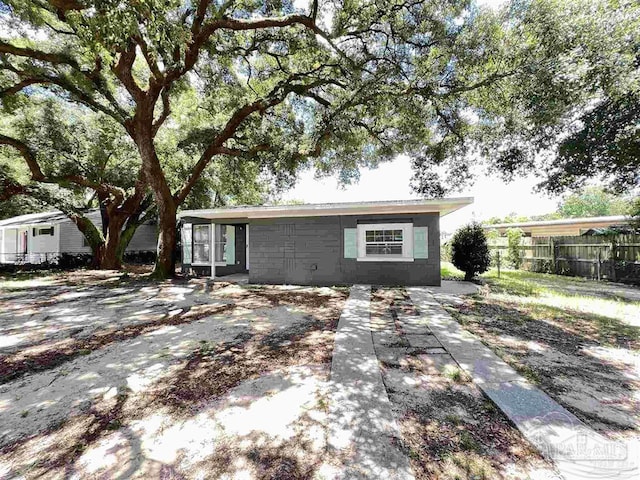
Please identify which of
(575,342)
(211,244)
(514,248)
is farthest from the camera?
(514,248)

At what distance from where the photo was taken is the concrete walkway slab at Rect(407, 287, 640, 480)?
1858 mm

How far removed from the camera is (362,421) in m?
2.34

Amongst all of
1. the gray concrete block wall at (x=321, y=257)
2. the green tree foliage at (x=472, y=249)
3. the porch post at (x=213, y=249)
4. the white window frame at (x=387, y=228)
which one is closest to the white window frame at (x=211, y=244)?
the porch post at (x=213, y=249)

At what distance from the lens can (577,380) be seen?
304 cm

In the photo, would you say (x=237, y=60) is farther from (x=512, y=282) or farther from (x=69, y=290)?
(x=512, y=282)

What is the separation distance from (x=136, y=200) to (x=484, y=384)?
16.4 meters

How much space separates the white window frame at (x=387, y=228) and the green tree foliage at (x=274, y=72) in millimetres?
3336

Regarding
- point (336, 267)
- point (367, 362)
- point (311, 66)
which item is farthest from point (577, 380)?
point (311, 66)

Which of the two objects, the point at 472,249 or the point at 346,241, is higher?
the point at 346,241

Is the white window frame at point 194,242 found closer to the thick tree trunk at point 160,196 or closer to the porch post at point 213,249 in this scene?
the porch post at point 213,249

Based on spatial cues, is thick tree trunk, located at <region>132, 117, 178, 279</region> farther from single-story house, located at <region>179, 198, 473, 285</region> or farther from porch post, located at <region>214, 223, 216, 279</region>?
porch post, located at <region>214, 223, 216, 279</region>

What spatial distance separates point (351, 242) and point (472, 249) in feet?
14.3

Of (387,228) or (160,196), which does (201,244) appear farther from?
(387,228)

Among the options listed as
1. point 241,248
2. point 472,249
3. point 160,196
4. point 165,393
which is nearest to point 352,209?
point 472,249
